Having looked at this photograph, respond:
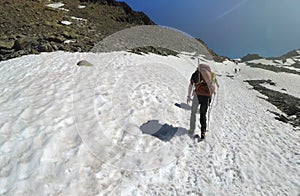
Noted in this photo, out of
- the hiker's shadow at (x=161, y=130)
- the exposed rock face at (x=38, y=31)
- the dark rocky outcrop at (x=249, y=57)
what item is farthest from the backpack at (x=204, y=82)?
the dark rocky outcrop at (x=249, y=57)

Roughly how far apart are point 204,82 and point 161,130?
2253 mm

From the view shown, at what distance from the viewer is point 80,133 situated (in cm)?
657

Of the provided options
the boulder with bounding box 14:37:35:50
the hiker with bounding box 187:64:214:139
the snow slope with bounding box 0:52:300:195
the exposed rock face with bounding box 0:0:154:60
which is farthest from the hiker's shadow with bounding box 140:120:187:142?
the boulder with bounding box 14:37:35:50

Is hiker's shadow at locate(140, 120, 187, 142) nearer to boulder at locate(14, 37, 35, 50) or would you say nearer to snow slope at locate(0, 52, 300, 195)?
snow slope at locate(0, 52, 300, 195)

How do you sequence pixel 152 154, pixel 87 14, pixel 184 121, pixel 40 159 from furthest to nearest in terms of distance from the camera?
pixel 87 14 < pixel 184 121 < pixel 152 154 < pixel 40 159

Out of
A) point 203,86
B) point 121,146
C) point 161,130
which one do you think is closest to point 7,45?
point 161,130

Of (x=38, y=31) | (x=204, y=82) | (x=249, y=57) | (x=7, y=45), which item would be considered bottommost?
(x=7, y=45)

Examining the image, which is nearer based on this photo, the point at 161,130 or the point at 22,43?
the point at 161,130

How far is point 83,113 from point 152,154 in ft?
9.53

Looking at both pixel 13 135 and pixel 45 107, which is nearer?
pixel 13 135

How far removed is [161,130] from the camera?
7.88 metres

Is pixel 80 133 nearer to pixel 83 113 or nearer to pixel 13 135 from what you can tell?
pixel 83 113

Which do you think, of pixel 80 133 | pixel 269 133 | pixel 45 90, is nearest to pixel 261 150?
pixel 269 133

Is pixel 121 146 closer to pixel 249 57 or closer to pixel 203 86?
pixel 203 86
